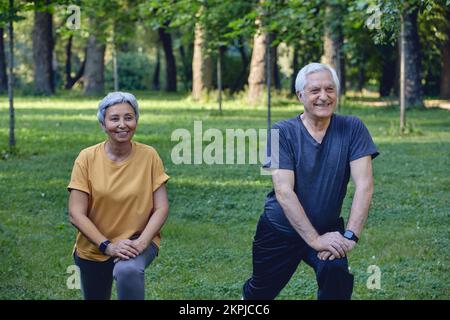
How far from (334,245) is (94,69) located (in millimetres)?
39600

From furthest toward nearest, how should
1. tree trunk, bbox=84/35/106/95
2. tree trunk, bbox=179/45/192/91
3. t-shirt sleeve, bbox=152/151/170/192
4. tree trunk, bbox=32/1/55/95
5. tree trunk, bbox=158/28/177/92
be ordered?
tree trunk, bbox=179/45/192/91, tree trunk, bbox=158/28/177/92, tree trunk, bbox=84/35/106/95, tree trunk, bbox=32/1/55/95, t-shirt sleeve, bbox=152/151/170/192

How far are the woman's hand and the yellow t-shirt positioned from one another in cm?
13

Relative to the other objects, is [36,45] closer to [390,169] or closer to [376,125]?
[376,125]

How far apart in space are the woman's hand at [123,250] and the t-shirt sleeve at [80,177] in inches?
14.8

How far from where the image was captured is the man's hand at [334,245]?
579cm

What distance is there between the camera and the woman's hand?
5773 millimetres

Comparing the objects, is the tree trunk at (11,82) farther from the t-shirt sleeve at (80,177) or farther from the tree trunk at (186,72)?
the tree trunk at (186,72)

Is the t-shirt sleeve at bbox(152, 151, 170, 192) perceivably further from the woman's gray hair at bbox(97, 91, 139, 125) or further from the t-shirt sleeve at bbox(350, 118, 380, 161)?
the t-shirt sleeve at bbox(350, 118, 380, 161)

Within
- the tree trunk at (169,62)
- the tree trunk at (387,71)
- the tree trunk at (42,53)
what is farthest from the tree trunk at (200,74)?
the tree trunk at (169,62)

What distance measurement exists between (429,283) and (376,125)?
56.9 feet

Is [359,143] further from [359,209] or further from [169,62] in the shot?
[169,62]

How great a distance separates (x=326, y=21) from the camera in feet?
63.3

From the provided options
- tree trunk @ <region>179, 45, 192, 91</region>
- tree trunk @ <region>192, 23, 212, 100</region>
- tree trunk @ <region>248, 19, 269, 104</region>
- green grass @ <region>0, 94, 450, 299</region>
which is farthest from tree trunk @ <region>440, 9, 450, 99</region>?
green grass @ <region>0, 94, 450, 299</region>

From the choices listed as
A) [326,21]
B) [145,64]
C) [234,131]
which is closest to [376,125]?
[234,131]
